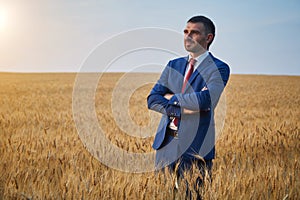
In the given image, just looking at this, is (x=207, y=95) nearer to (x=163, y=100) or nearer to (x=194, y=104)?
(x=194, y=104)

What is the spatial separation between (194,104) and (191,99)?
1.8 inches

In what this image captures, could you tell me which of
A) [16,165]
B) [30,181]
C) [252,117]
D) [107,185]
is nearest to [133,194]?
[107,185]

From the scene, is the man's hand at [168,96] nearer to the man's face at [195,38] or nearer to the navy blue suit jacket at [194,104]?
the navy blue suit jacket at [194,104]

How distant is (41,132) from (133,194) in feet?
11.6

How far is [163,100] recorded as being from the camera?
3240 mm

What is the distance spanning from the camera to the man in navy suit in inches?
119

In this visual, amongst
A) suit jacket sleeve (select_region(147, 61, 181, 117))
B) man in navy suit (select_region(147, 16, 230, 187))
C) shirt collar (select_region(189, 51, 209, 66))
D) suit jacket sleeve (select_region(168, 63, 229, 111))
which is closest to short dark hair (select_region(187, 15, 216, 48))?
man in navy suit (select_region(147, 16, 230, 187))

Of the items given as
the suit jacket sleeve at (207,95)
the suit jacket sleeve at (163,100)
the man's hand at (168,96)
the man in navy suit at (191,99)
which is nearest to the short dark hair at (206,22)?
the man in navy suit at (191,99)

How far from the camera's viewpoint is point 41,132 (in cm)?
610

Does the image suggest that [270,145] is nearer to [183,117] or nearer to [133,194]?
[183,117]

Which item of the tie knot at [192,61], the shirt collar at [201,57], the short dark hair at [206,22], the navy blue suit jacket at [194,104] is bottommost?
the navy blue suit jacket at [194,104]

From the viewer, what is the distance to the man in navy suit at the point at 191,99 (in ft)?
9.95

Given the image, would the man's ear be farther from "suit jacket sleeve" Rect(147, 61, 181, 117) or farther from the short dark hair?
"suit jacket sleeve" Rect(147, 61, 181, 117)

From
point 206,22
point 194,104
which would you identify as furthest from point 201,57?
point 194,104
